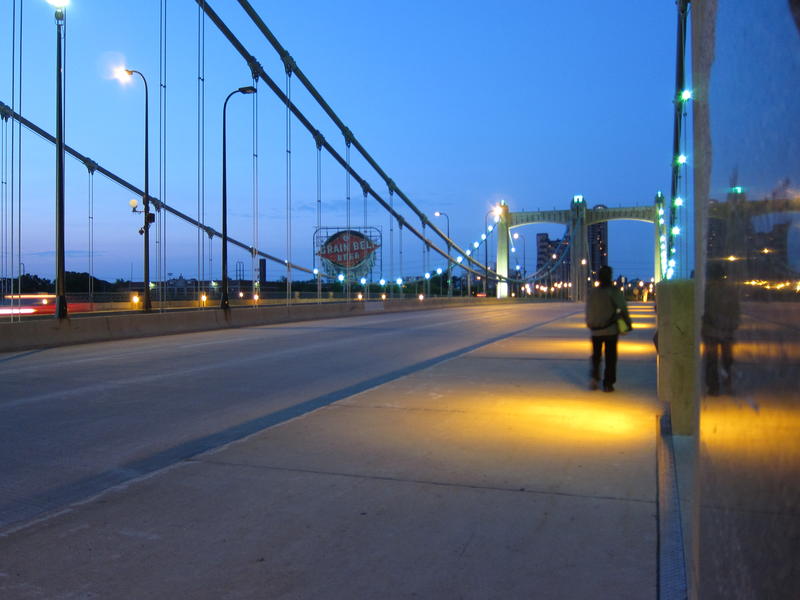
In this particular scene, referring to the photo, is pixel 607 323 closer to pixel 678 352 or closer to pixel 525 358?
pixel 678 352

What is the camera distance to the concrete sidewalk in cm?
308

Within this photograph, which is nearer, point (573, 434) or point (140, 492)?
point (140, 492)

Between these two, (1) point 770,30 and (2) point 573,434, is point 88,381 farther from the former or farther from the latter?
(1) point 770,30

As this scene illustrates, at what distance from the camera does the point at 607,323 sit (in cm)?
841

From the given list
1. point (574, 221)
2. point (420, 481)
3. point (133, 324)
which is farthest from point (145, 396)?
point (574, 221)

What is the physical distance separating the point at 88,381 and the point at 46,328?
6954 millimetres

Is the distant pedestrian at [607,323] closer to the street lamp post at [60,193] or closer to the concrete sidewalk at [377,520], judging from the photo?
the concrete sidewalk at [377,520]

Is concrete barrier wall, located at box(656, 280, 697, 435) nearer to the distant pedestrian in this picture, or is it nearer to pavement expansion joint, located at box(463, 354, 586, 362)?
the distant pedestrian

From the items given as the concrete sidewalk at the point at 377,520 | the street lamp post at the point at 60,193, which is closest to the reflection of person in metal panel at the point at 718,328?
the concrete sidewalk at the point at 377,520

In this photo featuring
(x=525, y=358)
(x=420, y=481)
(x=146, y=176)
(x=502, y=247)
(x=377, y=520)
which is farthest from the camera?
(x=502, y=247)

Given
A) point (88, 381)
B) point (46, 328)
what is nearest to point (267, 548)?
point (88, 381)

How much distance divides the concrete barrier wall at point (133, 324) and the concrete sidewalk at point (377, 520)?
11.2m

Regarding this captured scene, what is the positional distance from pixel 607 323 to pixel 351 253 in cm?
4821

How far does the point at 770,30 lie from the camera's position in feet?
3.29
